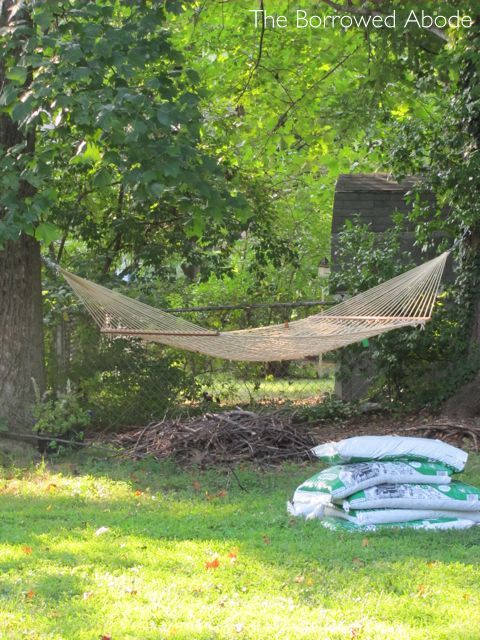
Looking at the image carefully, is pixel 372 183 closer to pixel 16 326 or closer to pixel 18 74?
pixel 16 326

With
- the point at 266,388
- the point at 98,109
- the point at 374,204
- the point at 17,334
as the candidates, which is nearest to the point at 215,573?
the point at 98,109

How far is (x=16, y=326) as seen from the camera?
22.6 ft

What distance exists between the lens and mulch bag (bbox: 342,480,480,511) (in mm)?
4676

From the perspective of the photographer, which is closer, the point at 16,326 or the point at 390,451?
the point at 390,451

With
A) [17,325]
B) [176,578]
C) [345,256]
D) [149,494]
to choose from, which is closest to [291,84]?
[345,256]

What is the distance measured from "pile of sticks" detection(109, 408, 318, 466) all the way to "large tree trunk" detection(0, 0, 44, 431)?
2.88ft

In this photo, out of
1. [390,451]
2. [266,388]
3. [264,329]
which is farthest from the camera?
[266,388]

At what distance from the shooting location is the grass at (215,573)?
320 centimetres

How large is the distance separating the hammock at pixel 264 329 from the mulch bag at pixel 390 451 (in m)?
1.45

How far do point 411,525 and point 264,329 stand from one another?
8.15 feet

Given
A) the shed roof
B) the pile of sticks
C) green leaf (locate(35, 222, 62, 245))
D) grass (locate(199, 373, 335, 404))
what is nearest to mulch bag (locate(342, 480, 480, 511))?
the pile of sticks

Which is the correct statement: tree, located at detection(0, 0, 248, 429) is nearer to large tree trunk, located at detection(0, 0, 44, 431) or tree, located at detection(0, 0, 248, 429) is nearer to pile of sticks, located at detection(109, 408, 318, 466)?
large tree trunk, located at detection(0, 0, 44, 431)

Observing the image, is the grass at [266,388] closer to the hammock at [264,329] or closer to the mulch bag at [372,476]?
the hammock at [264,329]

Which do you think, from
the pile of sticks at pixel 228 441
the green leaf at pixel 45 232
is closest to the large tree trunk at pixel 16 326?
the pile of sticks at pixel 228 441
